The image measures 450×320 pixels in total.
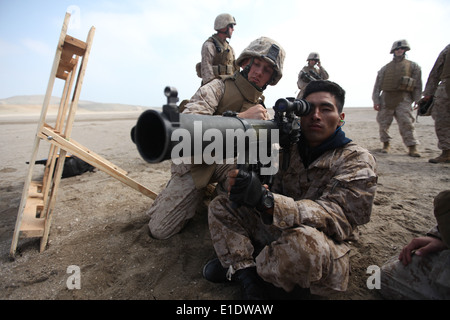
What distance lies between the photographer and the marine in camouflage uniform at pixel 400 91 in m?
6.12

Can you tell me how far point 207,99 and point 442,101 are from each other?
16.3 feet

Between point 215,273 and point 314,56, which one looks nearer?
point 215,273

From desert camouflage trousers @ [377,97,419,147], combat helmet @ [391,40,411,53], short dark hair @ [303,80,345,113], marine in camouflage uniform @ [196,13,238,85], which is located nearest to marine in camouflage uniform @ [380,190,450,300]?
short dark hair @ [303,80,345,113]

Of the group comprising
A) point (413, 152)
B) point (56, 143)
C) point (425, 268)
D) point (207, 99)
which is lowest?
point (425, 268)

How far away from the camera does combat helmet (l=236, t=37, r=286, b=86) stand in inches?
114

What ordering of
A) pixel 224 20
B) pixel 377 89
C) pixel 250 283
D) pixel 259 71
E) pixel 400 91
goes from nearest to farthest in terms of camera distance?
pixel 250 283
pixel 259 71
pixel 224 20
pixel 400 91
pixel 377 89

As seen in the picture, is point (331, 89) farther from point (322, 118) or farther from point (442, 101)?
point (442, 101)

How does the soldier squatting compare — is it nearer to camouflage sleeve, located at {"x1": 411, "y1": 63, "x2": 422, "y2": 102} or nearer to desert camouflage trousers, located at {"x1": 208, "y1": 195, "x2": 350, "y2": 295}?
desert camouflage trousers, located at {"x1": 208, "y1": 195, "x2": 350, "y2": 295}

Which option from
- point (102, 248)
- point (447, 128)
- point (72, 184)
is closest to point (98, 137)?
point (72, 184)

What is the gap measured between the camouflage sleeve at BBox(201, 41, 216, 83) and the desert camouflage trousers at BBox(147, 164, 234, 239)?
3.37 metres

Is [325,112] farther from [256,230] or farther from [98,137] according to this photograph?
[98,137]

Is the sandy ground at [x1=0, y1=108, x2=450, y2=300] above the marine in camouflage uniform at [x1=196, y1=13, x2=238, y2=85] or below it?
below

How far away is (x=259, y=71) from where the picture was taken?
3004 mm

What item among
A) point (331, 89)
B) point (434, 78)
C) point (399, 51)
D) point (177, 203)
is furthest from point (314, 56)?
point (177, 203)
